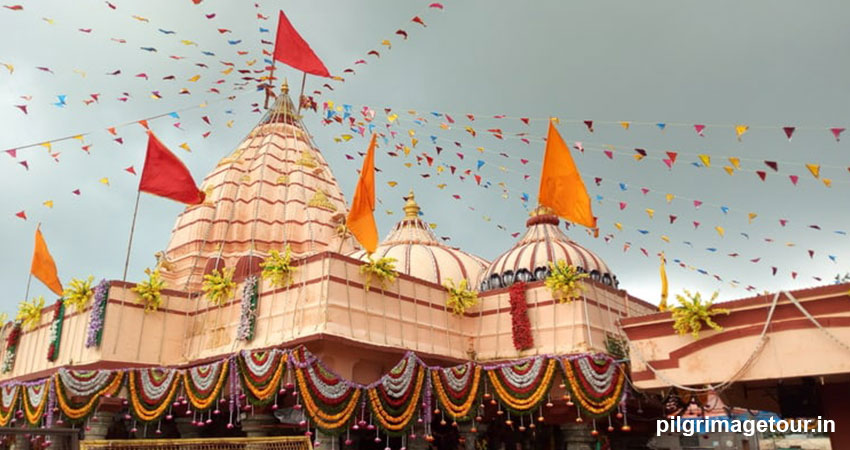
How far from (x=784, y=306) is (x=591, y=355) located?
507 centimetres

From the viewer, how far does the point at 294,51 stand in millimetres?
20047

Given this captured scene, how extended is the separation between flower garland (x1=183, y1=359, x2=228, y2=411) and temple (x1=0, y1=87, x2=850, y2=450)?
5 centimetres

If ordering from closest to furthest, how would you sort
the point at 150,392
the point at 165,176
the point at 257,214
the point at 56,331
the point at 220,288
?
the point at 150,392 → the point at 220,288 → the point at 165,176 → the point at 56,331 → the point at 257,214

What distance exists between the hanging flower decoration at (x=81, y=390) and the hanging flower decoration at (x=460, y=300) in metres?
10.5

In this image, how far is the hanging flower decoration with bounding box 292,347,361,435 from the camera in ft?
51.1

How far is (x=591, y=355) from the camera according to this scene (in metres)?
17.0

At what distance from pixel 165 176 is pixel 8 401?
8.63 metres

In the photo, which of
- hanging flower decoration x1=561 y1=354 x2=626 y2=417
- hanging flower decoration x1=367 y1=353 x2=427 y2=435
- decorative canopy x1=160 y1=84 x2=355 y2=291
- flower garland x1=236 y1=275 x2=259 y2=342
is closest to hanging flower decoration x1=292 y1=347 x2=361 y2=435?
hanging flower decoration x1=367 y1=353 x2=427 y2=435

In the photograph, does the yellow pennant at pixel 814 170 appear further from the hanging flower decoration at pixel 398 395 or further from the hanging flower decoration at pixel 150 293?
the hanging flower decoration at pixel 150 293

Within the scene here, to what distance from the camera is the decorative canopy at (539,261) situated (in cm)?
2386

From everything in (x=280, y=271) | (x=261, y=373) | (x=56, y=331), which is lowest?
(x=261, y=373)

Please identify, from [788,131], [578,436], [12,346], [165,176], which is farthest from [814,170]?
[12,346]

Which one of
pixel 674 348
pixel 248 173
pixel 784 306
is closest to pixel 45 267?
pixel 248 173

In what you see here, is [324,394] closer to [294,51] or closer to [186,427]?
[186,427]
